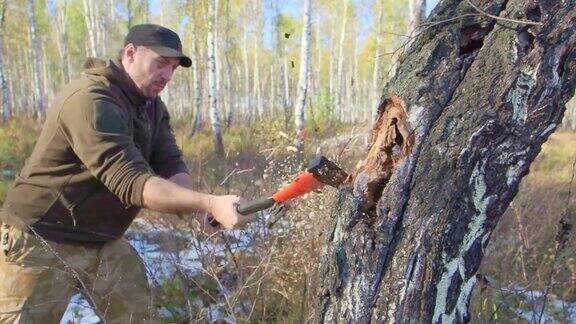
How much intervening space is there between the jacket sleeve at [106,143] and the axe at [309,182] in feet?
1.37

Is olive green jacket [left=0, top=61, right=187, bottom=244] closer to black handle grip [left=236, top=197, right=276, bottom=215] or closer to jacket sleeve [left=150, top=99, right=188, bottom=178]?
jacket sleeve [left=150, top=99, right=188, bottom=178]

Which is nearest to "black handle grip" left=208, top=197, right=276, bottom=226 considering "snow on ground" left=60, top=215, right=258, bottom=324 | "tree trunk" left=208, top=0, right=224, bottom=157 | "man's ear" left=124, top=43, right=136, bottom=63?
"man's ear" left=124, top=43, right=136, bottom=63

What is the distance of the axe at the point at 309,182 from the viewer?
1.52m

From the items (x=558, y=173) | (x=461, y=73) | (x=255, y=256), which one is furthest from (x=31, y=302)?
(x=558, y=173)

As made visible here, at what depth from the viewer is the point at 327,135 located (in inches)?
291

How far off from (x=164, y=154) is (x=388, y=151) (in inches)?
56.8

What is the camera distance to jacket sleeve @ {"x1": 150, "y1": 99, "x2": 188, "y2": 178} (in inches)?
103

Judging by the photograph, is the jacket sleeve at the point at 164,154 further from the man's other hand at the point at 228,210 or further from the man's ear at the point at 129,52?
the man's other hand at the point at 228,210

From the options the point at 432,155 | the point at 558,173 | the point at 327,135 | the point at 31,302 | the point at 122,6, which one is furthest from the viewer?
the point at 122,6

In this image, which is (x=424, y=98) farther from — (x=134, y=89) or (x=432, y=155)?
(x=134, y=89)

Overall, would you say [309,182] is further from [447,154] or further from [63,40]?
[63,40]

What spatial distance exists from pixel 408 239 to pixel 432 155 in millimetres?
247

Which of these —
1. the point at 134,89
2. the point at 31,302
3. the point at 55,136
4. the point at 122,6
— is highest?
the point at 122,6

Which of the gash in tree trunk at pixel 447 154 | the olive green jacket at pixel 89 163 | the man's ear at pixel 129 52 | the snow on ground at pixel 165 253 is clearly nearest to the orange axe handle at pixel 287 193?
the gash in tree trunk at pixel 447 154
